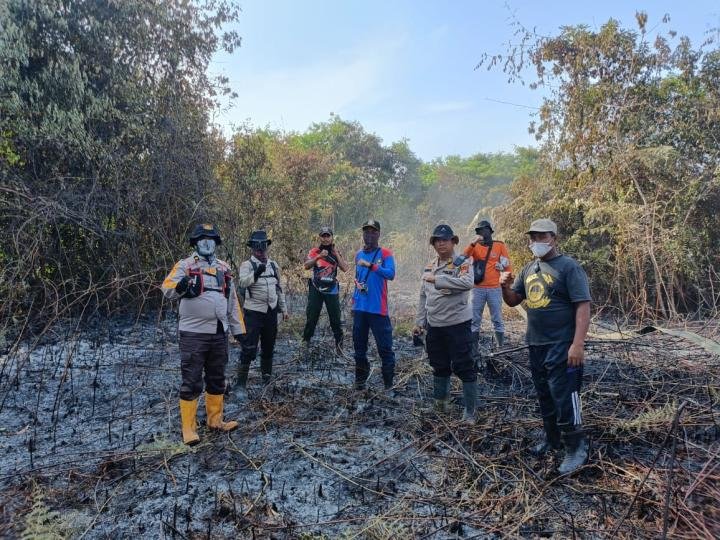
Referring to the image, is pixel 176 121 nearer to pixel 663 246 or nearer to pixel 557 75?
pixel 557 75

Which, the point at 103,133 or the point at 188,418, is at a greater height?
the point at 103,133

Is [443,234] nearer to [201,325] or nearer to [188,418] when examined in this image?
[201,325]

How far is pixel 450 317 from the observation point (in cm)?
436

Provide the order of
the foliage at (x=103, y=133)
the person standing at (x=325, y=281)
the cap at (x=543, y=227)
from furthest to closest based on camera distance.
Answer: the foliage at (x=103, y=133)
the person standing at (x=325, y=281)
the cap at (x=543, y=227)

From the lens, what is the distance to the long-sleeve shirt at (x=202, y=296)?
412cm

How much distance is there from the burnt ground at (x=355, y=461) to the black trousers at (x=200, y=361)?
429 mm

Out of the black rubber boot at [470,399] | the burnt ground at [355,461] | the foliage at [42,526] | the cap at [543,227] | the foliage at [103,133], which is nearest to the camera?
the foliage at [42,526]

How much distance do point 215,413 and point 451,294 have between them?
237cm

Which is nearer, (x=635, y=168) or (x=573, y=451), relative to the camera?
(x=573, y=451)

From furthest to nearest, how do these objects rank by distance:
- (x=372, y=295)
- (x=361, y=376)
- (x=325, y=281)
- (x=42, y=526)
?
(x=325, y=281)
(x=361, y=376)
(x=372, y=295)
(x=42, y=526)

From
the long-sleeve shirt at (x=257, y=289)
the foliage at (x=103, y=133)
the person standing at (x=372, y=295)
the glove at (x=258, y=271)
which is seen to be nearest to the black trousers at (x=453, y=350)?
the person standing at (x=372, y=295)

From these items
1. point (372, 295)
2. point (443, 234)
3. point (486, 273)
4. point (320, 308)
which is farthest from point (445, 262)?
point (320, 308)

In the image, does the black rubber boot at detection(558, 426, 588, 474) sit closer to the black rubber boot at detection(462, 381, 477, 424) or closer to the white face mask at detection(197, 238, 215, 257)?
the black rubber boot at detection(462, 381, 477, 424)

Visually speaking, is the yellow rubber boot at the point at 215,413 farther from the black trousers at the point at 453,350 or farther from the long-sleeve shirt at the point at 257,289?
the black trousers at the point at 453,350
